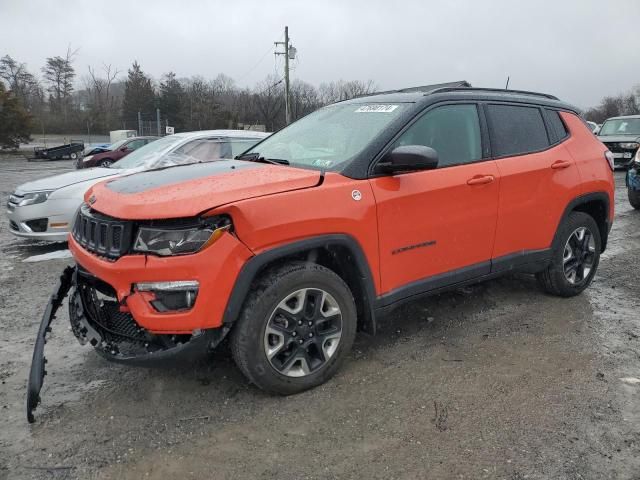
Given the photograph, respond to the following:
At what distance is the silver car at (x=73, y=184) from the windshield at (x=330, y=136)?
8.90 feet

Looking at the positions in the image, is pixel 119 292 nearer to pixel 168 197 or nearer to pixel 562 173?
pixel 168 197

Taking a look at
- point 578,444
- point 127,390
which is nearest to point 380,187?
point 578,444

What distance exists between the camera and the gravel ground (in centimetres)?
250

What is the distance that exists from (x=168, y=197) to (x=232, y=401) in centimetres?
124

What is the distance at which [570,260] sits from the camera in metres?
4.64

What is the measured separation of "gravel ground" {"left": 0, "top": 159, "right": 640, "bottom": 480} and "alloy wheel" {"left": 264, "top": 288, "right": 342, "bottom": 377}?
21 cm

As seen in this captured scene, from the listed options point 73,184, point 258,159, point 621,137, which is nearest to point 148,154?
point 73,184

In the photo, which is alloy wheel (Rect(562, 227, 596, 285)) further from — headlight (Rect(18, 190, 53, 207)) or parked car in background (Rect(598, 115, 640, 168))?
parked car in background (Rect(598, 115, 640, 168))

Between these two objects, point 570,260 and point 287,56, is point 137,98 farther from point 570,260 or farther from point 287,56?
point 570,260

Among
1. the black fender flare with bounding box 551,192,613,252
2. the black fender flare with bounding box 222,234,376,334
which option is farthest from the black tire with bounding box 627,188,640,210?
the black fender flare with bounding box 222,234,376,334

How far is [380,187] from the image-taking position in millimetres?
3242

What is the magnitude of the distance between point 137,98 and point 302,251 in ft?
220

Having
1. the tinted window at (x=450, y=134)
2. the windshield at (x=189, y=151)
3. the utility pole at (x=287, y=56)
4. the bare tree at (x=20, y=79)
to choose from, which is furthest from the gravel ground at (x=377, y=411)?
the bare tree at (x=20, y=79)

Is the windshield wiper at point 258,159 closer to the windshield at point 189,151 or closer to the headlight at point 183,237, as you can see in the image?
the headlight at point 183,237
